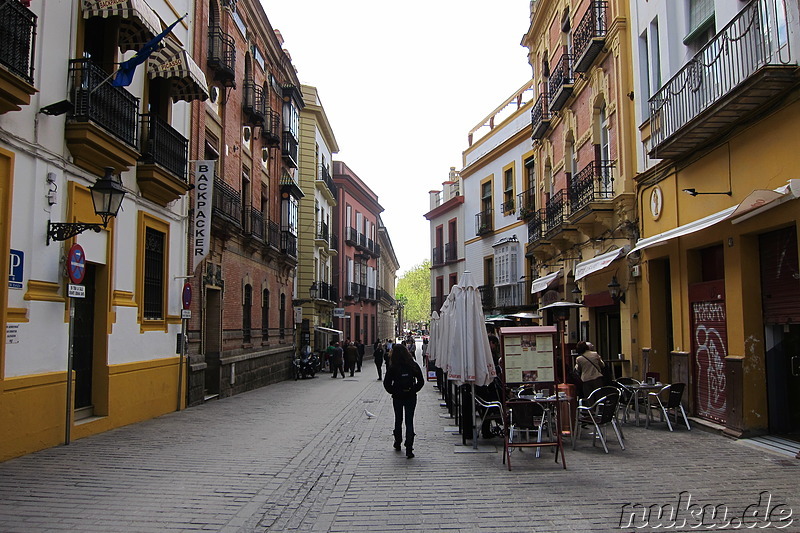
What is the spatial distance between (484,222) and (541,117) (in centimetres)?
956

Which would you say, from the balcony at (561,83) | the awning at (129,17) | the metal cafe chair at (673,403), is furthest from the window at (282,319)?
the metal cafe chair at (673,403)

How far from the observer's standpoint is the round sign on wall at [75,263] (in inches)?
362

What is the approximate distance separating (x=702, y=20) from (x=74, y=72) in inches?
421

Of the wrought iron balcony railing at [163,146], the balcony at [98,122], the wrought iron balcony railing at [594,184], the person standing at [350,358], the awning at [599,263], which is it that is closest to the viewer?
the balcony at [98,122]

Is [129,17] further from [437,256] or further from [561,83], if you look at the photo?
[437,256]

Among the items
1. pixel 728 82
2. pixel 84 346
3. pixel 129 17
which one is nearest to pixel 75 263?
pixel 84 346

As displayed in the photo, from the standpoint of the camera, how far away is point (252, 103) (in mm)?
21203

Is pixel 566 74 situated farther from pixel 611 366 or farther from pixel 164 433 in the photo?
pixel 164 433

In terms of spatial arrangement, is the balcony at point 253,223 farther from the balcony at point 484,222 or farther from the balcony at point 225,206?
the balcony at point 484,222

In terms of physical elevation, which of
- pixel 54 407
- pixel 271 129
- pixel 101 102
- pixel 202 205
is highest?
pixel 271 129

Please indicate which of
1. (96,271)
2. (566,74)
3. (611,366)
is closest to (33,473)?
(96,271)

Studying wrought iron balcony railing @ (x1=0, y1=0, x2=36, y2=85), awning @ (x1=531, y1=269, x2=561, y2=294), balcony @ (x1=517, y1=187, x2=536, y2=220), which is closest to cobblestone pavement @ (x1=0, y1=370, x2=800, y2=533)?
wrought iron balcony railing @ (x1=0, y1=0, x2=36, y2=85)

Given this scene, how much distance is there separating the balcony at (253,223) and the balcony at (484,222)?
12.5 metres

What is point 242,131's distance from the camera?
68.3 ft
